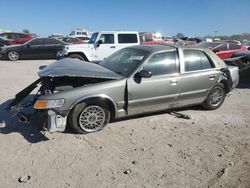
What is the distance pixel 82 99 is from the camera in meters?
4.78

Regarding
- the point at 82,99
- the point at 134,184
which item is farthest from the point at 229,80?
the point at 134,184

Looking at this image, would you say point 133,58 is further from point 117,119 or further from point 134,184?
point 134,184

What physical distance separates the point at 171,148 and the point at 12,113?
3.42m

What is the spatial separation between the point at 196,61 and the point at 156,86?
1276mm

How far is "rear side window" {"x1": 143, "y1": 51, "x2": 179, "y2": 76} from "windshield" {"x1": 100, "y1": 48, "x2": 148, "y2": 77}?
0.59 feet

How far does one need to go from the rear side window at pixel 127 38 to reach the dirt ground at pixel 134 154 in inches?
343

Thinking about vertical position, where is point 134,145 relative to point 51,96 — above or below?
below

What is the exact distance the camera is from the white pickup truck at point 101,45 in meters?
13.4

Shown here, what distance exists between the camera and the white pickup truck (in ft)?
43.9

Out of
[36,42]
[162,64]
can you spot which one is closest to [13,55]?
[36,42]

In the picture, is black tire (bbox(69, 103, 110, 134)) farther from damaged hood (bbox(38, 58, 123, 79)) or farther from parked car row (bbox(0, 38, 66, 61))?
parked car row (bbox(0, 38, 66, 61))

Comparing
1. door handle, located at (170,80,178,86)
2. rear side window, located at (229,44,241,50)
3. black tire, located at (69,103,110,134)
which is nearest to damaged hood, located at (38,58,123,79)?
black tire, located at (69,103,110,134)

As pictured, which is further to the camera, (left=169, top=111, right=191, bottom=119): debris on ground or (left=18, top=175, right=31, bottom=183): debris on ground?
(left=169, top=111, right=191, bottom=119): debris on ground

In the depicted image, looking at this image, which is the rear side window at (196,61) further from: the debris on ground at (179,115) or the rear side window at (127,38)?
the rear side window at (127,38)
